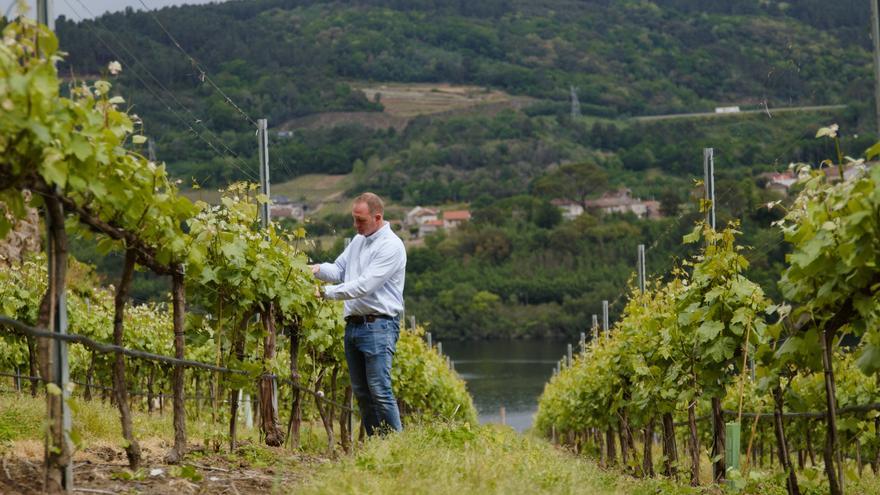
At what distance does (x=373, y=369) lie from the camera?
8.05m

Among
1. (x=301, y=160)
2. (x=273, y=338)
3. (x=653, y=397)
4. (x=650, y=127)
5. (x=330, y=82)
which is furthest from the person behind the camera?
(x=330, y=82)

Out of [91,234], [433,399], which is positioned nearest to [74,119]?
[91,234]

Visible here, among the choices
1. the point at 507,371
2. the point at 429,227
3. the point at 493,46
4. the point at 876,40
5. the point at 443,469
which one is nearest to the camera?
the point at 443,469

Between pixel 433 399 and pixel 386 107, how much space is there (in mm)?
119000

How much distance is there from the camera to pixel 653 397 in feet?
40.2

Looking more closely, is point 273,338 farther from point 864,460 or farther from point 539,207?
point 539,207

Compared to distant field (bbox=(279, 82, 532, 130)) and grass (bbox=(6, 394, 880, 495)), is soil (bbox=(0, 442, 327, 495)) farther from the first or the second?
distant field (bbox=(279, 82, 532, 130))

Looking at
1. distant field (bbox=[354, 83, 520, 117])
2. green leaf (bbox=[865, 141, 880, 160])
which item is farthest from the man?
distant field (bbox=[354, 83, 520, 117])

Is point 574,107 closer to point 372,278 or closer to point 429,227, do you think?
point 429,227

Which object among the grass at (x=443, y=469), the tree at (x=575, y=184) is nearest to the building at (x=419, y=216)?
the tree at (x=575, y=184)

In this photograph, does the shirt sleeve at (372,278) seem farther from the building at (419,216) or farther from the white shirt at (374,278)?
the building at (419,216)

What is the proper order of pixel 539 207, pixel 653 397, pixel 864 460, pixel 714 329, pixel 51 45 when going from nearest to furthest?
pixel 51 45
pixel 714 329
pixel 653 397
pixel 864 460
pixel 539 207

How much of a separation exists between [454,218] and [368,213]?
98248 millimetres

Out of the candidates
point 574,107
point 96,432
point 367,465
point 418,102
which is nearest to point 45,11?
point 367,465
